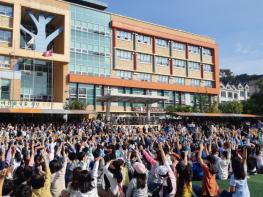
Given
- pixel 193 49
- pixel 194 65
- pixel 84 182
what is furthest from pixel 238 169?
pixel 193 49

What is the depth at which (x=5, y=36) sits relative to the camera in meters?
40.0

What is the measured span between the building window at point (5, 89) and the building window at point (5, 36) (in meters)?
4.93

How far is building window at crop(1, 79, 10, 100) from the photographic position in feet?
129

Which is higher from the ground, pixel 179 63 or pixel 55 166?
pixel 179 63

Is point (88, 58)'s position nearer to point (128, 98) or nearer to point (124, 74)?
point (124, 74)

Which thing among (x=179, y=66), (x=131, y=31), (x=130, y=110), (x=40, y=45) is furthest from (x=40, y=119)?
(x=179, y=66)

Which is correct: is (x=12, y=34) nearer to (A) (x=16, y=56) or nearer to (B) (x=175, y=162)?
(A) (x=16, y=56)

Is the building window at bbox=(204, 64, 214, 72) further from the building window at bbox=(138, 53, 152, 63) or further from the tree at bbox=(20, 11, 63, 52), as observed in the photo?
the tree at bbox=(20, 11, 63, 52)

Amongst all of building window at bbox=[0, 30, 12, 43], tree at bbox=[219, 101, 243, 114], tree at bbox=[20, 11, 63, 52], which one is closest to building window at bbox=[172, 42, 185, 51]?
tree at bbox=[219, 101, 243, 114]

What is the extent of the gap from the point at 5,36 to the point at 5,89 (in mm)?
6530

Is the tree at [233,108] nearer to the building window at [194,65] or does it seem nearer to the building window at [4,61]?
the building window at [194,65]

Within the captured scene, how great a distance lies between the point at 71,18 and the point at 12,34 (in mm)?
9739

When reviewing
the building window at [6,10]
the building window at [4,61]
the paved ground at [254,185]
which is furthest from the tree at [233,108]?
the paved ground at [254,185]

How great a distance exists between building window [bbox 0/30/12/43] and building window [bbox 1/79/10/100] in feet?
16.2
